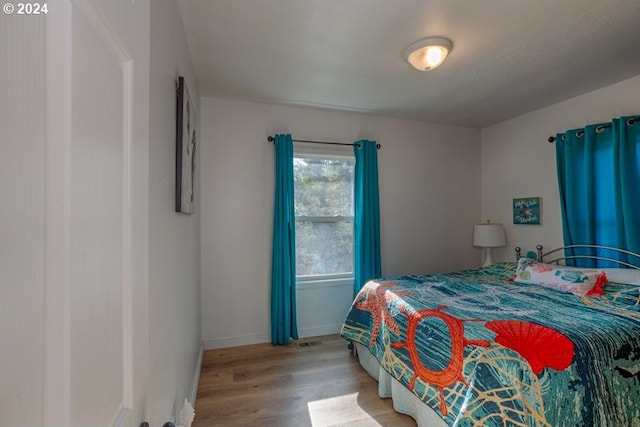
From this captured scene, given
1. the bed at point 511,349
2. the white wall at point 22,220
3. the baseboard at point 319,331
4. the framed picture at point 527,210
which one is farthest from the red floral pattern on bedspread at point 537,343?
the framed picture at point 527,210

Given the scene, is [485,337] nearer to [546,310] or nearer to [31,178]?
[546,310]

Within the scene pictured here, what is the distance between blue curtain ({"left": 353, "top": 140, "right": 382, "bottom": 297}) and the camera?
10.7 feet

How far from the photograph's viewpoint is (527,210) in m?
3.34

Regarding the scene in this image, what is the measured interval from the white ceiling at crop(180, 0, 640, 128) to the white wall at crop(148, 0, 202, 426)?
18.3 inches

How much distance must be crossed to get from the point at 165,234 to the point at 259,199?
5.96 ft

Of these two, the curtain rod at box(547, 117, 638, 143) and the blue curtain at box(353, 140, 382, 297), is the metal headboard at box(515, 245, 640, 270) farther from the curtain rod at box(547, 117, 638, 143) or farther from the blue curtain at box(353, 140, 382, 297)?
the blue curtain at box(353, 140, 382, 297)

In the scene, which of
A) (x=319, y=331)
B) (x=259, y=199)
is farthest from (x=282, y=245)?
(x=319, y=331)

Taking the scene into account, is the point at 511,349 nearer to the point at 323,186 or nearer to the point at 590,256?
the point at 590,256

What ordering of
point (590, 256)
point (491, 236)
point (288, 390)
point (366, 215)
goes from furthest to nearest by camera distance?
point (491, 236)
point (366, 215)
point (590, 256)
point (288, 390)

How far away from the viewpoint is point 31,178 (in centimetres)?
31

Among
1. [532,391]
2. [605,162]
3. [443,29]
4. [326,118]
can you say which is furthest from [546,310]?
[326,118]

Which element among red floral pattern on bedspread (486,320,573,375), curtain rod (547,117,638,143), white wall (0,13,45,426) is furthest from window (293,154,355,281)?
white wall (0,13,45,426)

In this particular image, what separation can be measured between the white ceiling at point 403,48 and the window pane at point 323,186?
0.65 meters

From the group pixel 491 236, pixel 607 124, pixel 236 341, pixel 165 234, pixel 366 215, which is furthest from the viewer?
pixel 491 236
